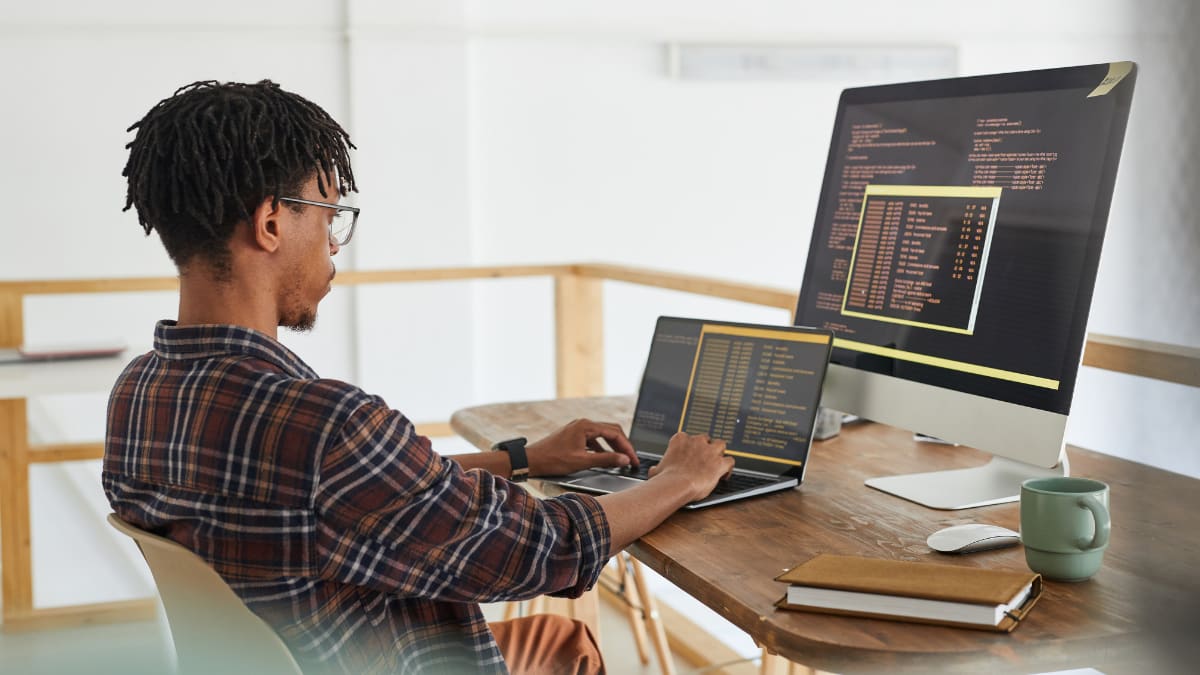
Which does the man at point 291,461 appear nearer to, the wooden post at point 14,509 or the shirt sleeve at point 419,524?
the shirt sleeve at point 419,524

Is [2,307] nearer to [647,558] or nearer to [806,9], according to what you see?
[647,558]

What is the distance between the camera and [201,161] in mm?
966

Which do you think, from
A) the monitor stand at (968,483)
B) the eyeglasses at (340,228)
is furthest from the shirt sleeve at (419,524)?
the monitor stand at (968,483)

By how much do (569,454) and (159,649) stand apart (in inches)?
69.4

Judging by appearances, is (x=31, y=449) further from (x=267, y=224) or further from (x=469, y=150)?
(x=469, y=150)

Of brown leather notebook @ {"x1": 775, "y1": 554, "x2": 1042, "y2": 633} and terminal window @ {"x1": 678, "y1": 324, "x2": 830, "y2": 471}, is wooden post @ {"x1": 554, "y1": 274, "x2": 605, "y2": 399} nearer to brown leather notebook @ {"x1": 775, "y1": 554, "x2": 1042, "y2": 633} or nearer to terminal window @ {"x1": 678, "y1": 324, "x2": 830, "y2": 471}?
terminal window @ {"x1": 678, "y1": 324, "x2": 830, "y2": 471}

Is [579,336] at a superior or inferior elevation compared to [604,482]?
inferior

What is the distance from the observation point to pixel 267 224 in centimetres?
101

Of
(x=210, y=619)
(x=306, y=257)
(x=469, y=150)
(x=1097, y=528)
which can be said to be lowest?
(x=210, y=619)

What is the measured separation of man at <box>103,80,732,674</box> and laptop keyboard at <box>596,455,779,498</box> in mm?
172

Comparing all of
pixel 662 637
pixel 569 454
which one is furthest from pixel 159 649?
pixel 569 454

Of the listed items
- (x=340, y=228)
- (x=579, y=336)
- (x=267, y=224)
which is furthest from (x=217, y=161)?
(x=579, y=336)

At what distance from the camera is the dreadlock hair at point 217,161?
98 centimetres

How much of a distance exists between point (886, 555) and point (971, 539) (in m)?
0.08
